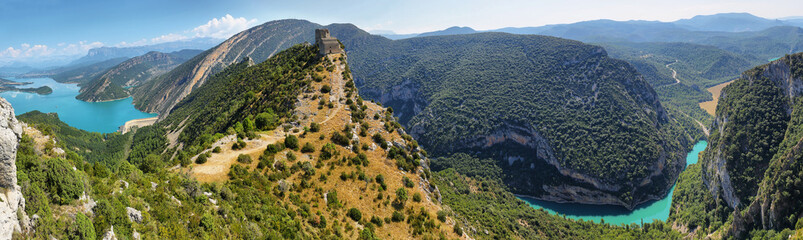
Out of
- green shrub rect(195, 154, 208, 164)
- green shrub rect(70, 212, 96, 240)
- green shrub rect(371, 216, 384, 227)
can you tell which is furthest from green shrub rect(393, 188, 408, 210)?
green shrub rect(70, 212, 96, 240)

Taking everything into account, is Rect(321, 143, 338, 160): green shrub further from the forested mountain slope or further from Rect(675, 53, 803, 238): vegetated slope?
the forested mountain slope

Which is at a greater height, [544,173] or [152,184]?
[152,184]

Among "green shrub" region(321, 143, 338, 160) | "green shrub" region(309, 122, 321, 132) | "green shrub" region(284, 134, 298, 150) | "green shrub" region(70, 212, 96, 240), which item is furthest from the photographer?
"green shrub" region(309, 122, 321, 132)

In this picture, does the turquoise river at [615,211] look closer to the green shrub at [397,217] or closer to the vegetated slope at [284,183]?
the vegetated slope at [284,183]

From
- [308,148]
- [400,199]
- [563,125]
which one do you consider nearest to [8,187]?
[308,148]

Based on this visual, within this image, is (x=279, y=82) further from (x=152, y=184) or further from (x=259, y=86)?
(x=152, y=184)

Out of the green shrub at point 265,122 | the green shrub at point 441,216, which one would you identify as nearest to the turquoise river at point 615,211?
the green shrub at point 441,216

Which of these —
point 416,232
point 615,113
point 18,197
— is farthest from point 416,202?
point 615,113
